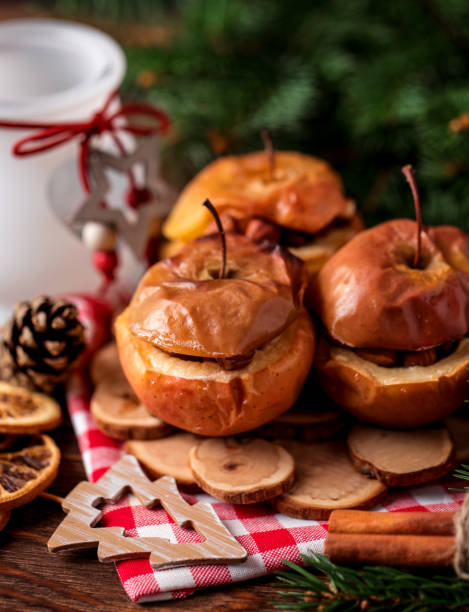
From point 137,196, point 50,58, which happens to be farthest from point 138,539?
point 50,58

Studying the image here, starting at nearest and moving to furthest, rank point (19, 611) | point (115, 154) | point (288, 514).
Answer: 1. point (19, 611)
2. point (288, 514)
3. point (115, 154)

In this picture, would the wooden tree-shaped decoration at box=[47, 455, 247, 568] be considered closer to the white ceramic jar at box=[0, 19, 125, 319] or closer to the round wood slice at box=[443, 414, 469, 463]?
the round wood slice at box=[443, 414, 469, 463]

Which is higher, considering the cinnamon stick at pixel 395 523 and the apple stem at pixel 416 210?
the apple stem at pixel 416 210

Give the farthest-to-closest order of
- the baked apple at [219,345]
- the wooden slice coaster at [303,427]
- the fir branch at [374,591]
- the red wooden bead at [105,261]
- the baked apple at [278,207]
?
the red wooden bead at [105,261] < the baked apple at [278,207] < the wooden slice coaster at [303,427] < the baked apple at [219,345] < the fir branch at [374,591]

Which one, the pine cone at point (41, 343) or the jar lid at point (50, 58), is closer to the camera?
the pine cone at point (41, 343)

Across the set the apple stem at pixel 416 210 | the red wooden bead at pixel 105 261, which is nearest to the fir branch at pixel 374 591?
the apple stem at pixel 416 210

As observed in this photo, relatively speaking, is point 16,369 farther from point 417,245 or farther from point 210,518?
point 417,245

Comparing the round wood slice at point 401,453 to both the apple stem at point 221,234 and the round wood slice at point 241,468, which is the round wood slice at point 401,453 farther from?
the apple stem at point 221,234

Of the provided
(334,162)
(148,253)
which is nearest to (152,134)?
(148,253)
